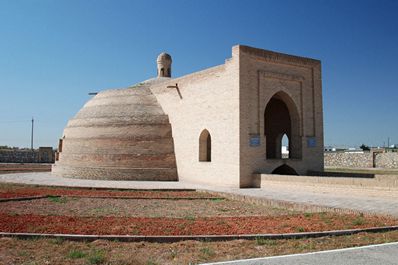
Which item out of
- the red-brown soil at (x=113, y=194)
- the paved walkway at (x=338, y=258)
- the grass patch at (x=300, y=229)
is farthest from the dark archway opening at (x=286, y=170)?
the paved walkway at (x=338, y=258)

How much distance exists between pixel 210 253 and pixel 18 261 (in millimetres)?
2776

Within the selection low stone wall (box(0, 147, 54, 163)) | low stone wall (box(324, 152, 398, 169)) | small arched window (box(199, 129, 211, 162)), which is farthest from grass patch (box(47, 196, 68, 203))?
low stone wall (box(0, 147, 54, 163))

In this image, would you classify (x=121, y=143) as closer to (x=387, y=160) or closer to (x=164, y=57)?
(x=164, y=57)

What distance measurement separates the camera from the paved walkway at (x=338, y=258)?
17.3 feet

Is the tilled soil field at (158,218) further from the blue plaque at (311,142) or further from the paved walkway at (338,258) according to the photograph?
the blue plaque at (311,142)

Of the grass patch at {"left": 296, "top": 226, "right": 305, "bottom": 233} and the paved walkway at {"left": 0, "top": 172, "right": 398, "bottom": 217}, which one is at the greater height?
the paved walkway at {"left": 0, "top": 172, "right": 398, "bottom": 217}

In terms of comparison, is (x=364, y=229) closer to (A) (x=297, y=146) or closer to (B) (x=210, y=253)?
(B) (x=210, y=253)

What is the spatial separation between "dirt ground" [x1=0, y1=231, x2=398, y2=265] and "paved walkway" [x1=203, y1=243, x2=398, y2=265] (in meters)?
0.37

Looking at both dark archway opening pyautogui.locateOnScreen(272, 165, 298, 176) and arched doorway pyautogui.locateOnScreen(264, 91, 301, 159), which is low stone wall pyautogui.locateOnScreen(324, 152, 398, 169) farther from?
dark archway opening pyautogui.locateOnScreen(272, 165, 298, 176)

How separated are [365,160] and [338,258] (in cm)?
3410

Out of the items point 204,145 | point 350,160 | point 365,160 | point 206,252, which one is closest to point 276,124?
point 204,145

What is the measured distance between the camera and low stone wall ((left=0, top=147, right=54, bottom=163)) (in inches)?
1663

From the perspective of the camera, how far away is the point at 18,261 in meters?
5.48

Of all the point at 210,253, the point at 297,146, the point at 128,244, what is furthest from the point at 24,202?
the point at 297,146
